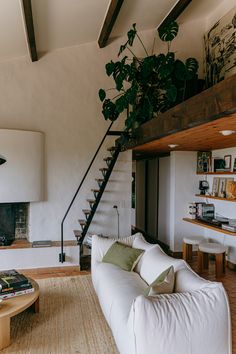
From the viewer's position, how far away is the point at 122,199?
585cm

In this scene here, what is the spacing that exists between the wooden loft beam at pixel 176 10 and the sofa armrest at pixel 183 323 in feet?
14.8

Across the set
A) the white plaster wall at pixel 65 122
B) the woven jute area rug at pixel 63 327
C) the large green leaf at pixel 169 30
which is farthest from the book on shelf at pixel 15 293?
the large green leaf at pixel 169 30

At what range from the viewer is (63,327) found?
302 cm

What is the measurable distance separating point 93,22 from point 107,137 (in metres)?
2.03

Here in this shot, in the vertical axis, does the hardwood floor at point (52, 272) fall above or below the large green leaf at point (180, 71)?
below

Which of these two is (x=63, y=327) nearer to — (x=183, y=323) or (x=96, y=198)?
(x=183, y=323)

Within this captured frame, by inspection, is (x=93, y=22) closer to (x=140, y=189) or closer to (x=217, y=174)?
(x=217, y=174)

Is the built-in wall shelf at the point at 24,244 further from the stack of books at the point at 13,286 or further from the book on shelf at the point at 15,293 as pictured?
the book on shelf at the point at 15,293

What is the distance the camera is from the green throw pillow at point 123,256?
350cm

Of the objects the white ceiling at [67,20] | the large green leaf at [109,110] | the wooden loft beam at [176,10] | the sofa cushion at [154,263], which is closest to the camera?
the sofa cushion at [154,263]

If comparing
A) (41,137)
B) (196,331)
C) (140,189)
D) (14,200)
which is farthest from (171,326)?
(140,189)

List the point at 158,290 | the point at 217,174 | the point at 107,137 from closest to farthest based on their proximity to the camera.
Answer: the point at 158,290, the point at 217,174, the point at 107,137

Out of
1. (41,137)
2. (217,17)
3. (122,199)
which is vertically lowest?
Result: (122,199)

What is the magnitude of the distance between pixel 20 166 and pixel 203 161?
350 centimetres
